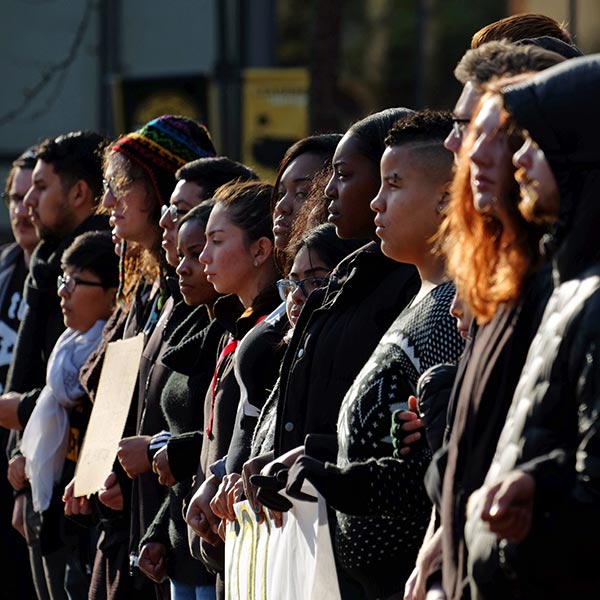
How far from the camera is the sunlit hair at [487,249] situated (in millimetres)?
3279

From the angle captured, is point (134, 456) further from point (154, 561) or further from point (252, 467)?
point (252, 467)

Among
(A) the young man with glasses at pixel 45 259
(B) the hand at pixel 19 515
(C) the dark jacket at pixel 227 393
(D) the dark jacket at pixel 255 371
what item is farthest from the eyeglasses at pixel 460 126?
(B) the hand at pixel 19 515

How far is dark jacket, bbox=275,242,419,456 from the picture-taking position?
451 cm

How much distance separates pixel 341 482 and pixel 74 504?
3010 millimetres

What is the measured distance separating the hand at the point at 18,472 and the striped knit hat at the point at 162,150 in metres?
1.63

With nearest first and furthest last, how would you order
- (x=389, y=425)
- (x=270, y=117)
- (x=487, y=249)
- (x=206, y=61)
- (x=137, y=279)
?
(x=487, y=249), (x=389, y=425), (x=137, y=279), (x=270, y=117), (x=206, y=61)

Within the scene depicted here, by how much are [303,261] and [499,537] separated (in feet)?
6.77

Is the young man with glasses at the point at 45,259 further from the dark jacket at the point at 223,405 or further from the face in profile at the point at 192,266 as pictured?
the dark jacket at the point at 223,405

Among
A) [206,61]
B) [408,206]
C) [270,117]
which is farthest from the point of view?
[206,61]

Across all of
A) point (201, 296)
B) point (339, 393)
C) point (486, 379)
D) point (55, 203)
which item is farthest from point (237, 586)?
point (55, 203)

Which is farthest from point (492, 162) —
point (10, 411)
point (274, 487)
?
point (10, 411)

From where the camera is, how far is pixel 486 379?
3230 mm

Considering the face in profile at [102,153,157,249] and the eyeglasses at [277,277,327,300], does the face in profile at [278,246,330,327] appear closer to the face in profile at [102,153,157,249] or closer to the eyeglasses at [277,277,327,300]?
the eyeglasses at [277,277,327,300]

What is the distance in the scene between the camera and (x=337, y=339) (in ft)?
14.8
